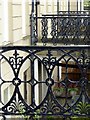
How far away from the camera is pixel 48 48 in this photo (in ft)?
11.3

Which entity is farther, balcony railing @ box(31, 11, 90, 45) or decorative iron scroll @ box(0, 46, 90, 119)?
balcony railing @ box(31, 11, 90, 45)

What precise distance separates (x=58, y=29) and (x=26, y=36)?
1.48 meters

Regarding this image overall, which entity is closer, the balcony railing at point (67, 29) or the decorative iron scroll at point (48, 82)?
the decorative iron scroll at point (48, 82)

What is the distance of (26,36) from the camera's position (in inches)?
348

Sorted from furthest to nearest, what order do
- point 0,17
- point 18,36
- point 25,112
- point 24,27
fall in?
point 24,27
point 18,36
point 0,17
point 25,112

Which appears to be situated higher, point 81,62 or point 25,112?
point 81,62

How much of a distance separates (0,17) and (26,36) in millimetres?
2797

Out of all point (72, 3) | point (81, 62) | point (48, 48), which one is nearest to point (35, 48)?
point (48, 48)

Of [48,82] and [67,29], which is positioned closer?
[48,82]

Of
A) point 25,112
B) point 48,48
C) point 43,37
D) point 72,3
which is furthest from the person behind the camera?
point 72,3

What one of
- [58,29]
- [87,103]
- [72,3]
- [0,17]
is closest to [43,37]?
[58,29]

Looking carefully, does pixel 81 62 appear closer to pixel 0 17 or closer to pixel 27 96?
pixel 0 17

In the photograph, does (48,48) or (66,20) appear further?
(66,20)

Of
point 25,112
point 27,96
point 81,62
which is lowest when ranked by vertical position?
point 27,96
